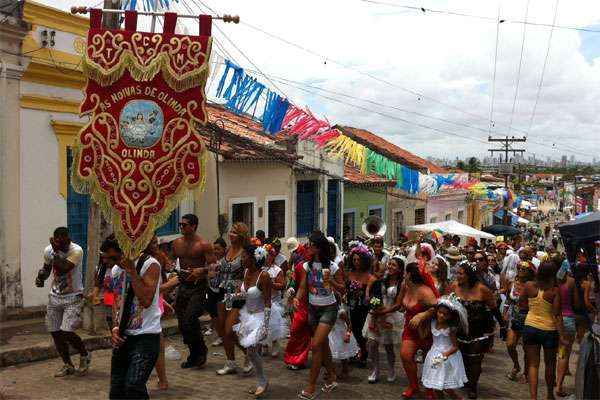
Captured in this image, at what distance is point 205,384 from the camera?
6.56 m

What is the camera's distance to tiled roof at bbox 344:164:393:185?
1997cm

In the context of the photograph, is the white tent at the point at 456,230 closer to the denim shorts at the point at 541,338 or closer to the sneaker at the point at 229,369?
the denim shorts at the point at 541,338

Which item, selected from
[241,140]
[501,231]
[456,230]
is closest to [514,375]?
[241,140]

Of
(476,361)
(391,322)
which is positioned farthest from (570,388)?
(391,322)

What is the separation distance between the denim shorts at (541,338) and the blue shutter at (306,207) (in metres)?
11.3

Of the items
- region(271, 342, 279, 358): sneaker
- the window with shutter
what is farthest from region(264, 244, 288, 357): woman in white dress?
the window with shutter

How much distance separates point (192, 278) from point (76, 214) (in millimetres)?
4900

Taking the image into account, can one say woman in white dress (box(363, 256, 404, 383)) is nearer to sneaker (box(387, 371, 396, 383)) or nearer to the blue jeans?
sneaker (box(387, 371, 396, 383))

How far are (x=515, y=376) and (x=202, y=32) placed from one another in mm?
5271

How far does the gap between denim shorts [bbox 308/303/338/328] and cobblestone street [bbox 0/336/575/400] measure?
28.9 inches

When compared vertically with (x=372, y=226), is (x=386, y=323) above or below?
below

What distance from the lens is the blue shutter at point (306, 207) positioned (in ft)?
56.9

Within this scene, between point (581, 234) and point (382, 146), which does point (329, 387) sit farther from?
point (382, 146)

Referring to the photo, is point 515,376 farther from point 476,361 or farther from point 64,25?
point 64,25
